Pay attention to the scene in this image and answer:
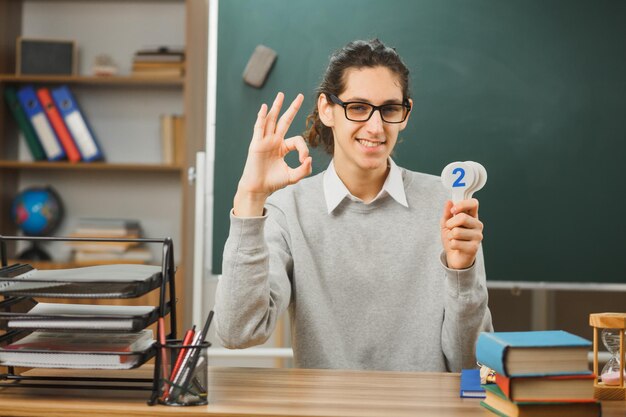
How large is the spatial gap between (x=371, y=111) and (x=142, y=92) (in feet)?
7.67

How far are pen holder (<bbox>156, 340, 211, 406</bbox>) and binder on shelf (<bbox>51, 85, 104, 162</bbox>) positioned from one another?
2.71m

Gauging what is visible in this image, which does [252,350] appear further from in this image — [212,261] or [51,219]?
[51,219]

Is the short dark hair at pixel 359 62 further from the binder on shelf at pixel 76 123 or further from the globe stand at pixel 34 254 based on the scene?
the globe stand at pixel 34 254

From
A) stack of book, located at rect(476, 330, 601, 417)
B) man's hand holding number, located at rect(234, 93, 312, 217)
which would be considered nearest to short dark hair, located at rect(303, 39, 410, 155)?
man's hand holding number, located at rect(234, 93, 312, 217)

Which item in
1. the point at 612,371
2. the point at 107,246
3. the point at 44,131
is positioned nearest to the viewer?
the point at 612,371

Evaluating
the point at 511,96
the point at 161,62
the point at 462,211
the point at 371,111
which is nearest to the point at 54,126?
the point at 161,62

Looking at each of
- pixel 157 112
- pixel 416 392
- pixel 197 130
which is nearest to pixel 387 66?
pixel 416 392

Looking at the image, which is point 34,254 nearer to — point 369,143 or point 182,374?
point 369,143

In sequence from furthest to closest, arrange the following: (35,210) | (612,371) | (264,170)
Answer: (35,210) → (264,170) → (612,371)

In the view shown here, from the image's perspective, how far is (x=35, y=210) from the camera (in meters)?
3.83

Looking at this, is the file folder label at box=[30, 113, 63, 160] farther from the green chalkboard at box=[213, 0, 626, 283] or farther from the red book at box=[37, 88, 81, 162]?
the green chalkboard at box=[213, 0, 626, 283]

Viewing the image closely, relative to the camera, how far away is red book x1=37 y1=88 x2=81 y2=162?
12.2 ft

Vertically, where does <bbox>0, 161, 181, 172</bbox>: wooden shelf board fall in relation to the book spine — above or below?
above

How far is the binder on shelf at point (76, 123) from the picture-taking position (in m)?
3.70
